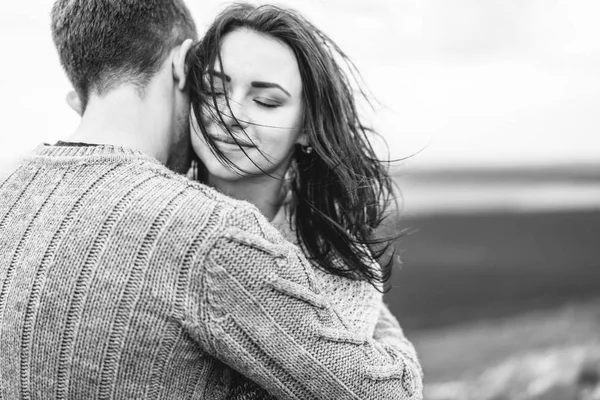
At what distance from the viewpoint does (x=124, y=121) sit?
1704 mm

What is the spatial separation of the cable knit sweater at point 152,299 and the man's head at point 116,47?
0.31 meters

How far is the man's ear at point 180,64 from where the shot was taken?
6.31ft

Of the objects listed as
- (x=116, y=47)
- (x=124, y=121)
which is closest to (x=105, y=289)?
(x=124, y=121)

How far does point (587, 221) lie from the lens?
23.7ft

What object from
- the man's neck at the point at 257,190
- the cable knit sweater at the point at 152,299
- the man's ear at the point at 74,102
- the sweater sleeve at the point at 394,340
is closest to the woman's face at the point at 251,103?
the man's neck at the point at 257,190

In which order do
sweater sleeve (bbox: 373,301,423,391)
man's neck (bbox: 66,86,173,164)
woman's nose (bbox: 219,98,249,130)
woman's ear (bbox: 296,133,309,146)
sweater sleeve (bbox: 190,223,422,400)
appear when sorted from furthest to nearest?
woman's ear (bbox: 296,133,309,146) → woman's nose (bbox: 219,98,249,130) → sweater sleeve (bbox: 373,301,423,391) → man's neck (bbox: 66,86,173,164) → sweater sleeve (bbox: 190,223,422,400)

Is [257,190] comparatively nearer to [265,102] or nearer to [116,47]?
[265,102]

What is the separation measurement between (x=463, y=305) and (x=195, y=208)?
6006mm

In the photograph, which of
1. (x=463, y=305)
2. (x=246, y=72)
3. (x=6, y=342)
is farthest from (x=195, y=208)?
(x=463, y=305)

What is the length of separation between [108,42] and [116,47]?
0.03 metres

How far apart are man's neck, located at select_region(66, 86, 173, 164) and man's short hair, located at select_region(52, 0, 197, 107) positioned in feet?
0.12

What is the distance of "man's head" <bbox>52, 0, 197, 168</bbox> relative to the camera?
5.80 ft

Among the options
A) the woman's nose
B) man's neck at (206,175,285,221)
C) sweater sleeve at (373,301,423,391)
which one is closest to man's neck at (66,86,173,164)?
the woman's nose

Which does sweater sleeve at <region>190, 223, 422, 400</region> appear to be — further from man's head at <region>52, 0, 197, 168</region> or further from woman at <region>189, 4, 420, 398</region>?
man's head at <region>52, 0, 197, 168</region>
